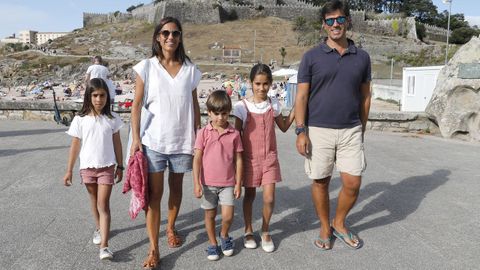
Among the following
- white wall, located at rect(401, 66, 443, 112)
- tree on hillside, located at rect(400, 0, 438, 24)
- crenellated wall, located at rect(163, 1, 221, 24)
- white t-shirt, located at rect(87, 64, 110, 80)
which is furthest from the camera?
tree on hillside, located at rect(400, 0, 438, 24)

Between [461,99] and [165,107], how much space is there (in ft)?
23.7

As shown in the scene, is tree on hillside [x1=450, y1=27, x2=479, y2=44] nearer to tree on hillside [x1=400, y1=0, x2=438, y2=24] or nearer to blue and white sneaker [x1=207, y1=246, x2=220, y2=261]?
tree on hillside [x1=400, y1=0, x2=438, y2=24]

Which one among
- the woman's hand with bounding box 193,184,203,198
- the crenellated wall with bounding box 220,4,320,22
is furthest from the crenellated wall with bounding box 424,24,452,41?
the woman's hand with bounding box 193,184,203,198

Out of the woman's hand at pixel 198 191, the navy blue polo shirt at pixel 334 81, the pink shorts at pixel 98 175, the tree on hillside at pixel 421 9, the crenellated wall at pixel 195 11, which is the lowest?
the woman's hand at pixel 198 191

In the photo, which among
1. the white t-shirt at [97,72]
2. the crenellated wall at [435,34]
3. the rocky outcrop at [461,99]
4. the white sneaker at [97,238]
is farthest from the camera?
the crenellated wall at [435,34]

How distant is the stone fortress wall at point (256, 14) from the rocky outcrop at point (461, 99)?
6176 centimetres

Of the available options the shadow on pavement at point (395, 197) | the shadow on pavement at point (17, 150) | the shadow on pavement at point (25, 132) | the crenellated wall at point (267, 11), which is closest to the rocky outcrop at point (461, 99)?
the shadow on pavement at point (395, 197)

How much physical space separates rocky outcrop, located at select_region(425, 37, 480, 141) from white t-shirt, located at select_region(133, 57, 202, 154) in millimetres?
6906

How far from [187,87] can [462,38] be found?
2950 inches

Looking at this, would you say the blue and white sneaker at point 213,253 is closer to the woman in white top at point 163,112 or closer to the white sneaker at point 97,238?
the woman in white top at point 163,112

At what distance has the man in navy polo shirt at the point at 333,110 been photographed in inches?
140

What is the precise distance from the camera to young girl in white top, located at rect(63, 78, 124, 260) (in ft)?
11.4

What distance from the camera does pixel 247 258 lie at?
3.45m

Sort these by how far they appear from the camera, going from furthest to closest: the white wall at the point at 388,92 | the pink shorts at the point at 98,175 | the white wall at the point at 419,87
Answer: the white wall at the point at 388,92 < the white wall at the point at 419,87 < the pink shorts at the point at 98,175
